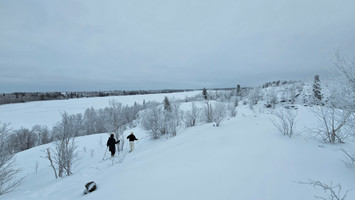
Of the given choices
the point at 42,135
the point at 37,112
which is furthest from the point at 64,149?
the point at 37,112

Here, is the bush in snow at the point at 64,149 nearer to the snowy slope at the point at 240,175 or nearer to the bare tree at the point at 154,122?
the snowy slope at the point at 240,175

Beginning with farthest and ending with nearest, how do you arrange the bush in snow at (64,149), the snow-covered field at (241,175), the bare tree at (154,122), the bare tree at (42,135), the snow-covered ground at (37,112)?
the snow-covered ground at (37,112) < the bare tree at (42,135) < the bare tree at (154,122) < the bush in snow at (64,149) < the snow-covered field at (241,175)

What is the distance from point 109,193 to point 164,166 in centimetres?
161

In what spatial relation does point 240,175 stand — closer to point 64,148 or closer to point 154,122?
point 64,148

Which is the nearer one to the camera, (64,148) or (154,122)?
(64,148)

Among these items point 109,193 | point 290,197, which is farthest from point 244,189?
point 109,193

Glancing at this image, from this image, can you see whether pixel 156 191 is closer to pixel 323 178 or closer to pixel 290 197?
pixel 290 197

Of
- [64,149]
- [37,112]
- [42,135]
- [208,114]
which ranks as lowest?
[42,135]

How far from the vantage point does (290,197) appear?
8.43 feet

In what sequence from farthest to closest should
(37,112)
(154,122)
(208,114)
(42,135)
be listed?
(37,112) < (42,135) < (154,122) < (208,114)

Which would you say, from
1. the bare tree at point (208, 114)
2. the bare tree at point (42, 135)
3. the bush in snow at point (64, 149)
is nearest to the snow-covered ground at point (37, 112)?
the bare tree at point (42, 135)

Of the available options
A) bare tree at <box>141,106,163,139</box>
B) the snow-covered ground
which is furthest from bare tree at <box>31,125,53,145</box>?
bare tree at <box>141,106,163,139</box>

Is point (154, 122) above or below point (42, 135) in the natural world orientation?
above

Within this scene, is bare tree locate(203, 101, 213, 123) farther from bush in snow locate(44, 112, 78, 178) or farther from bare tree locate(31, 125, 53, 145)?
bare tree locate(31, 125, 53, 145)
